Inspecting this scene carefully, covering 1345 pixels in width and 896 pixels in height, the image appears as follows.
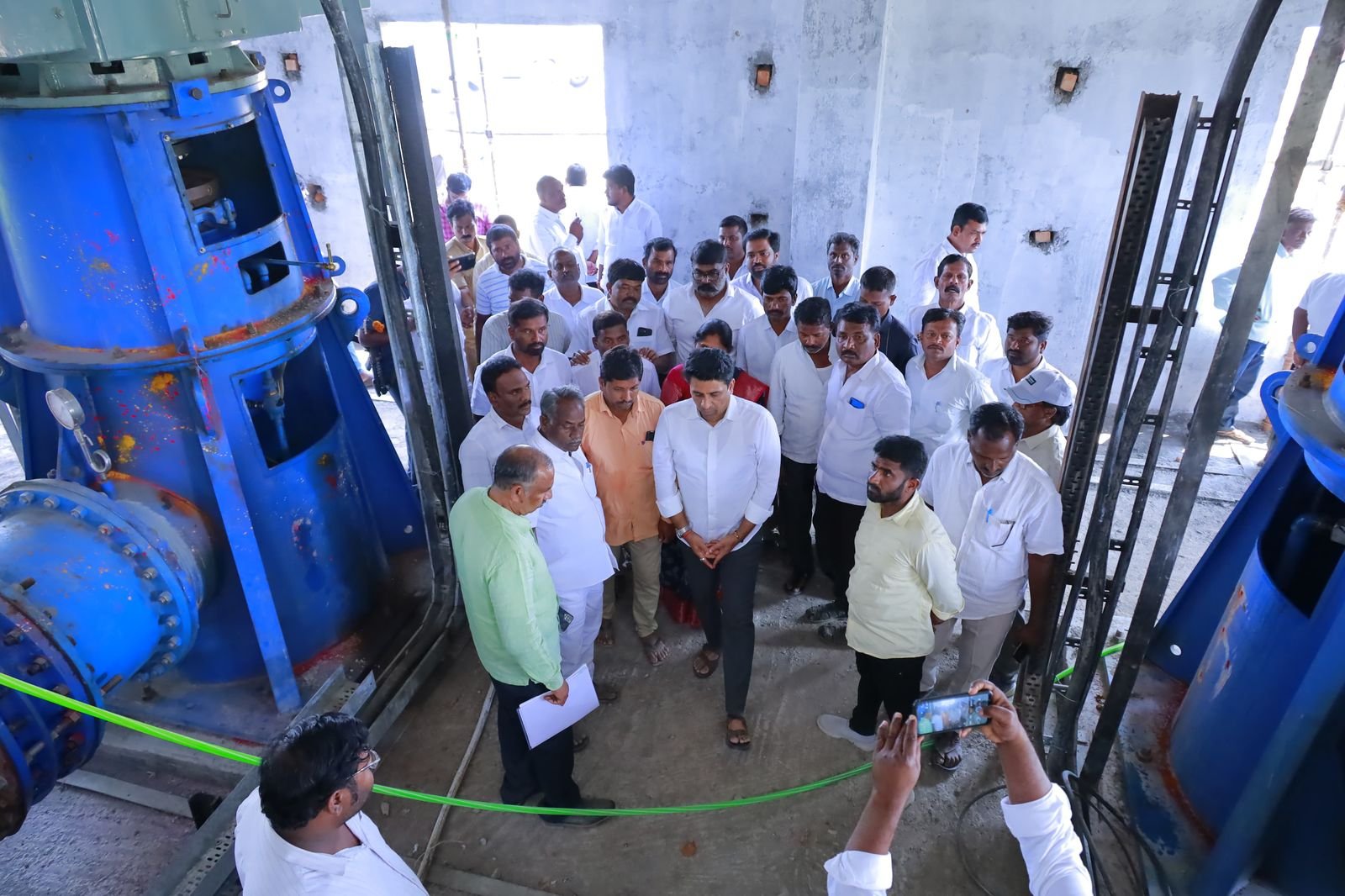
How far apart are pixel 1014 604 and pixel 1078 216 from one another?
4.66 metres

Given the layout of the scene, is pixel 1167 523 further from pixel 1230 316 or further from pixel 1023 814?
pixel 1023 814

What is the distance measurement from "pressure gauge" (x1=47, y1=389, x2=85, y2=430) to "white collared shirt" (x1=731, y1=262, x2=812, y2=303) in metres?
3.73

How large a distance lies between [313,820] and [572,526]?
179cm

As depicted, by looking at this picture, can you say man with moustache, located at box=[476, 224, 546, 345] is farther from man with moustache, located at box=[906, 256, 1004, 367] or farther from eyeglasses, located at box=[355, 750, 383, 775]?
eyeglasses, located at box=[355, 750, 383, 775]

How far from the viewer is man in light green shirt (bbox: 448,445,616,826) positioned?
2865 mm

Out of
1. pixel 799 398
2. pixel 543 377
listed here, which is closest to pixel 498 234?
pixel 543 377

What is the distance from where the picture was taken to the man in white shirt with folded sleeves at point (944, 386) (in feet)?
14.2

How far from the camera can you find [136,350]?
3256mm

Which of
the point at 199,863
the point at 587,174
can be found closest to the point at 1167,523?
the point at 199,863

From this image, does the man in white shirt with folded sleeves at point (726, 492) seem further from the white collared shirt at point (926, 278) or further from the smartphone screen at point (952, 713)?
the white collared shirt at point (926, 278)

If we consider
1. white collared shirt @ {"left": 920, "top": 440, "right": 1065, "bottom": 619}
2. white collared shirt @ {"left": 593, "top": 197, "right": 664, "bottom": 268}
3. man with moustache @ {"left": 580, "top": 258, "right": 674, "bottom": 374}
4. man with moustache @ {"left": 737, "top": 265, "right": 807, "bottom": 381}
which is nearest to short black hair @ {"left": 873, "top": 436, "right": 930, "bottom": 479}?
white collared shirt @ {"left": 920, "top": 440, "right": 1065, "bottom": 619}

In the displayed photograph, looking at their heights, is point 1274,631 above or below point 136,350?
below

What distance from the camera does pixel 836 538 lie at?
4.73 m

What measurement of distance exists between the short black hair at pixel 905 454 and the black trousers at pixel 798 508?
161 centimetres
